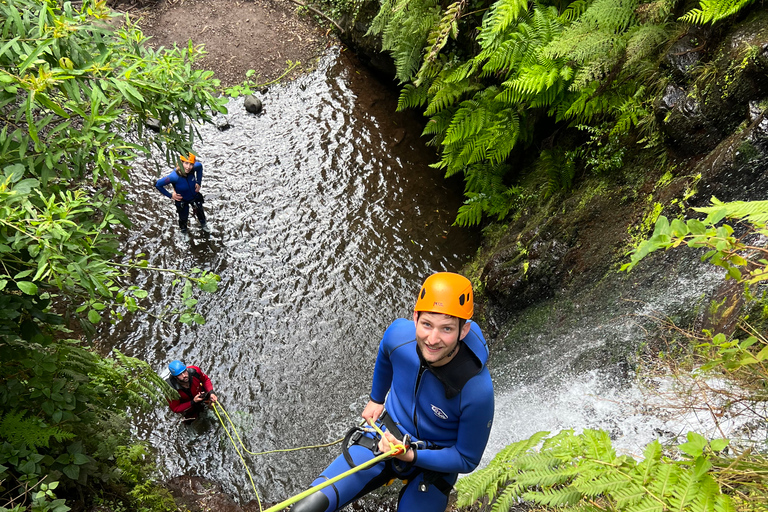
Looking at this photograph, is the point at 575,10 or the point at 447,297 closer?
the point at 447,297

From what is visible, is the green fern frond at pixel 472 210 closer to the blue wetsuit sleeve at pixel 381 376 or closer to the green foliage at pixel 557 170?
the green foliage at pixel 557 170

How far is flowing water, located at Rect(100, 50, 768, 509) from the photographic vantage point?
4.70 meters

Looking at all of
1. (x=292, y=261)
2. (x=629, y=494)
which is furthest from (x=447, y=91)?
(x=629, y=494)

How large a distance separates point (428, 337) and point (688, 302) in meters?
2.84

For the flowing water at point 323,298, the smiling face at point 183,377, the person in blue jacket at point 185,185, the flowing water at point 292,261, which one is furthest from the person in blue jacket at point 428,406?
the person in blue jacket at point 185,185

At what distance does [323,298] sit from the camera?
7086 mm

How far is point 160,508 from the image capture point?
4.48 m

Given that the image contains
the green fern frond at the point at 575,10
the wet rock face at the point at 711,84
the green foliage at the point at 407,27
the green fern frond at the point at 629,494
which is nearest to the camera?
the green fern frond at the point at 629,494

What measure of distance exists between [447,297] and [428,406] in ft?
3.04

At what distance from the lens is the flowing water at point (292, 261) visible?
5.74 metres

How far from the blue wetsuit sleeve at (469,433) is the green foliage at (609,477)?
1.07ft

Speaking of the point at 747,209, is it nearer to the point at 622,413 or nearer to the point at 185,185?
the point at 622,413

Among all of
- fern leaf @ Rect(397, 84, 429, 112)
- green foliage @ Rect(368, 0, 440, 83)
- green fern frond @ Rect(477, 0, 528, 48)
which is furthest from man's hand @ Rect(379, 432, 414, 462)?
green foliage @ Rect(368, 0, 440, 83)

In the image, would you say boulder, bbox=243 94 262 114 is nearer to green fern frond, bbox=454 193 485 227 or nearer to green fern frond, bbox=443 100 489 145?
green fern frond, bbox=443 100 489 145
